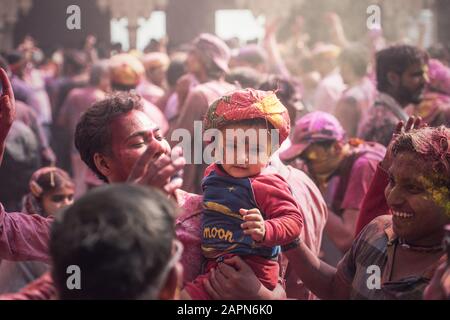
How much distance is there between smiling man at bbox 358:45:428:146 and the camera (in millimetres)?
5156

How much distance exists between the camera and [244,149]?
2.82 metres

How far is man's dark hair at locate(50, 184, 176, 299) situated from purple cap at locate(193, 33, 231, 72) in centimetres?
403

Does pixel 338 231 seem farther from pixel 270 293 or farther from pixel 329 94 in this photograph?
pixel 329 94

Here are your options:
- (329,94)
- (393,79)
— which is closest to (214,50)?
(393,79)

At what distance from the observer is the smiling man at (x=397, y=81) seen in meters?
5.16

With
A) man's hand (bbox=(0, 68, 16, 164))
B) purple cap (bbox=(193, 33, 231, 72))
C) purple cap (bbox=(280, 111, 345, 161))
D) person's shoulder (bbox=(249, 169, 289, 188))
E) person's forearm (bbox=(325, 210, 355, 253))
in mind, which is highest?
man's hand (bbox=(0, 68, 16, 164))

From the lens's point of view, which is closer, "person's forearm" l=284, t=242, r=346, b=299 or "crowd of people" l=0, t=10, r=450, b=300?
"crowd of people" l=0, t=10, r=450, b=300

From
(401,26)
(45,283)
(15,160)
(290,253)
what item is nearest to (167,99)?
(15,160)

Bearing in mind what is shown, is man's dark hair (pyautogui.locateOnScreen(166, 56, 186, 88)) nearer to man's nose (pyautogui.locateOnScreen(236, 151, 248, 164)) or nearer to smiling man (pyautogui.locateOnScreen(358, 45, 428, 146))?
smiling man (pyautogui.locateOnScreen(358, 45, 428, 146))

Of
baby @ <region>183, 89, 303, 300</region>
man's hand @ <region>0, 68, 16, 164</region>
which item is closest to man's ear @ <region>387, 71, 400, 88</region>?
baby @ <region>183, 89, 303, 300</region>

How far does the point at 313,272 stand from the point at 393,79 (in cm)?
258
